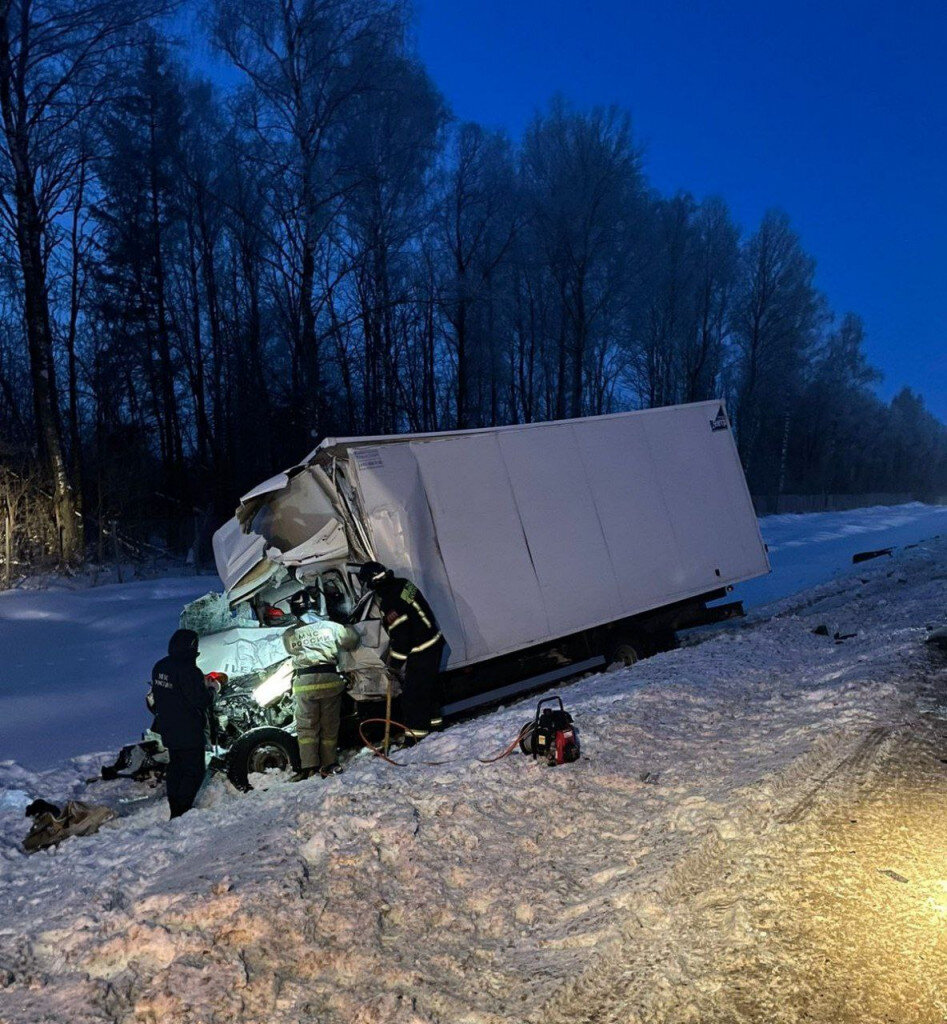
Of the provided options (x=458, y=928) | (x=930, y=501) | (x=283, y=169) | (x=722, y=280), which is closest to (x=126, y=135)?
(x=283, y=169)

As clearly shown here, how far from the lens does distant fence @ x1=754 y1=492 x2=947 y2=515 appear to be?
5109 cm

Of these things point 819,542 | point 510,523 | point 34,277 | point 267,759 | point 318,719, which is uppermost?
point 34,277

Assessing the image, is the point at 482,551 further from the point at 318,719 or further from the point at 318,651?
the point at 318,719

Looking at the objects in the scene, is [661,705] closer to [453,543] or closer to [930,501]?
[453,543]

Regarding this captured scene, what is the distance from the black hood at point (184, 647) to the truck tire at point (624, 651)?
539 centimetres

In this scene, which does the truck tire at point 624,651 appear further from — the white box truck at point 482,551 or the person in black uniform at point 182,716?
the person in black uniform at point 182,716

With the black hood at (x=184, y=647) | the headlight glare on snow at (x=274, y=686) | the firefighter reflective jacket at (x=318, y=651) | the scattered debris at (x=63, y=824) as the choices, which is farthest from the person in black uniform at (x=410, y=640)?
the scattered debris at (x=63, y=824)

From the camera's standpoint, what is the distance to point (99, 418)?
100 feet

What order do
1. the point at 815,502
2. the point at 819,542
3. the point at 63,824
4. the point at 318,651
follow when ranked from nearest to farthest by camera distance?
the point at 63,824
the point at 318,651
the point at 819,542
the point at 815,502

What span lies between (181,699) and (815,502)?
192ft

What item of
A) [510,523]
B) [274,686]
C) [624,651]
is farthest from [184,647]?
[624,651]

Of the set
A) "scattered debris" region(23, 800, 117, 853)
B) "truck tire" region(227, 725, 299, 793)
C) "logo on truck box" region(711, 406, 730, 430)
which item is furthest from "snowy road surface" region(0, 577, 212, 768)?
"logo on truck box" region(711, 406, 730, 430)

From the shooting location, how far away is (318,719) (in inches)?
287

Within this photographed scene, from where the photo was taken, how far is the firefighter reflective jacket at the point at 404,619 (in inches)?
304
